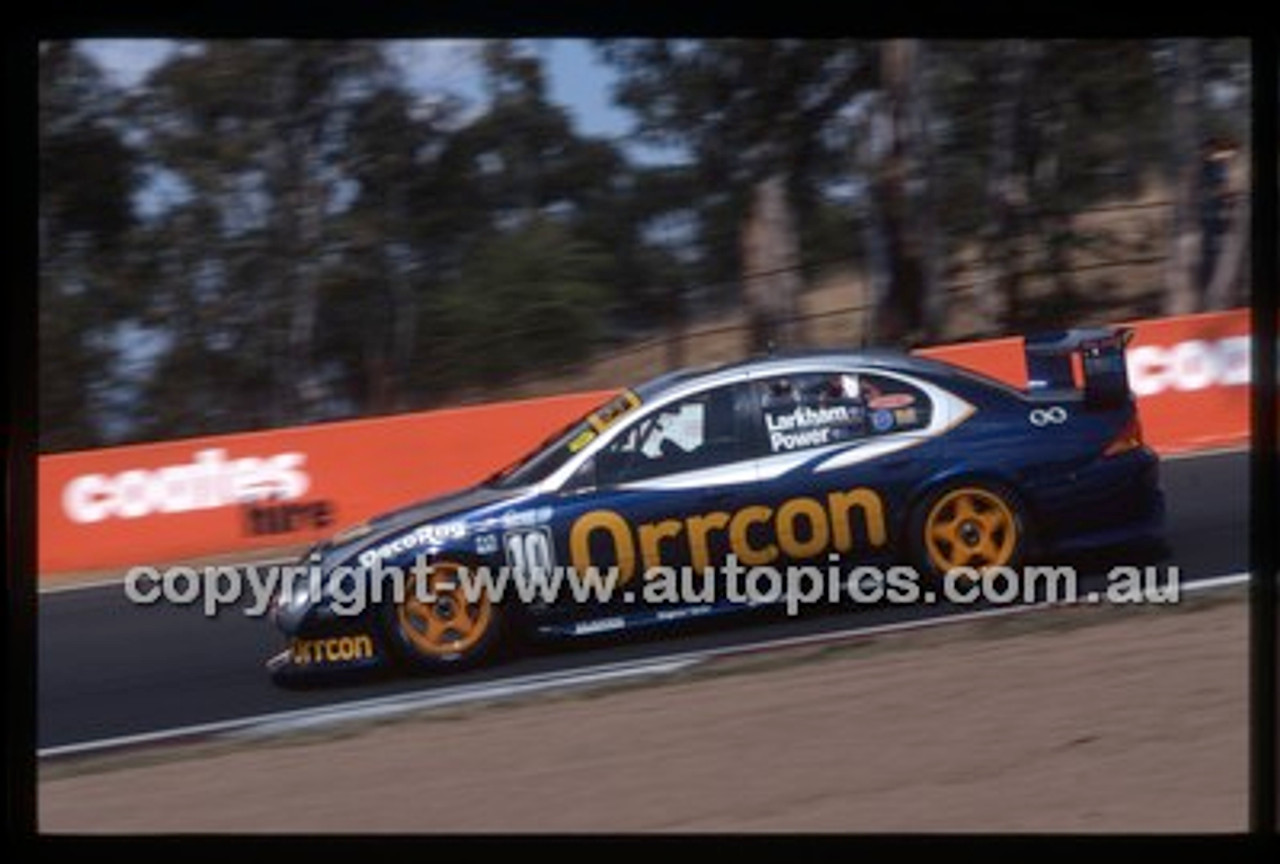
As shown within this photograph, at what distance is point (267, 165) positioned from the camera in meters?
12.0

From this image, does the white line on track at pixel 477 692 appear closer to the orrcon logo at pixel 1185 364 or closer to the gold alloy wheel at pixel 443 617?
the gold alloy wheel at pixel 443 617

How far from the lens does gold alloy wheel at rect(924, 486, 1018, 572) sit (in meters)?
8.88

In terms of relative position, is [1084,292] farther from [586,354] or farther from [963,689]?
[963,689]

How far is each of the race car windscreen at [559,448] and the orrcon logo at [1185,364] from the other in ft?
9.32

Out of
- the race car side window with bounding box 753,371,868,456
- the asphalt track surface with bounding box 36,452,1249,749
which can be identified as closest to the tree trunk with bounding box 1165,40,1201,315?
the asphalt track surface with bounding box 36,452,1249,749

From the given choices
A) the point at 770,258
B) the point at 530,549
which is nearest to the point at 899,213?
the point at 770,258

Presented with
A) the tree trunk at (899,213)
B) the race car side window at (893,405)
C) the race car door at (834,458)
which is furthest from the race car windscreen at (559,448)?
the tree trunk at (899,213)

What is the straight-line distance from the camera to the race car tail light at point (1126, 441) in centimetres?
905

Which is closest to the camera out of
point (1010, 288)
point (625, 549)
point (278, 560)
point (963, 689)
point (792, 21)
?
point (792, 21)

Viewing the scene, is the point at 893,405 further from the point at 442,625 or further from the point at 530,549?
the point at 442,625

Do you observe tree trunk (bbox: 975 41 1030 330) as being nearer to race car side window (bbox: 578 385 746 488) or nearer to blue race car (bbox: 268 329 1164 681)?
blue race car (bbox: 268 329 1164 681)

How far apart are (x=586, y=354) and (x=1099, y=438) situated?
353 centimetres

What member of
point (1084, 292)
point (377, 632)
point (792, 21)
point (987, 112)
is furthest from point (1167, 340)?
point (792, 21)

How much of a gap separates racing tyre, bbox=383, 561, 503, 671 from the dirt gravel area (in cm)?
32
